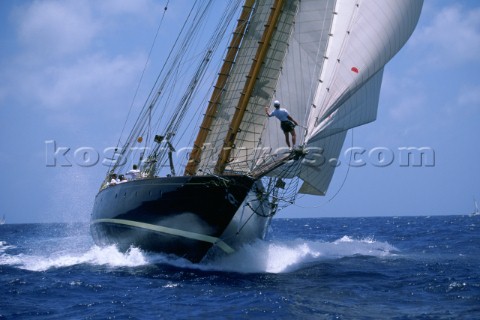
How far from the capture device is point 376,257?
22938mm

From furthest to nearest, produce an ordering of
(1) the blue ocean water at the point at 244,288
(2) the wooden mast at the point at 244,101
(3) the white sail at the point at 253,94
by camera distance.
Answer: (3) the white sail at the point at 253,94, (2) the wooden mast at the point at 244,101, (1) the blue ocean water at the point at 244,288

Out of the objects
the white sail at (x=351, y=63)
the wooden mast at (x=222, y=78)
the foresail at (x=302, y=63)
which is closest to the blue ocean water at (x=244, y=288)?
the white sail at (x=351, y=63)

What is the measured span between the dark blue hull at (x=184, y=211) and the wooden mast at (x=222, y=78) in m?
3.62

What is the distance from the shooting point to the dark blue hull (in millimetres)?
16641

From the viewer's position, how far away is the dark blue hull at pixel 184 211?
16641 mm

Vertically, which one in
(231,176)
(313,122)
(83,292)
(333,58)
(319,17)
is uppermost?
(319,17)

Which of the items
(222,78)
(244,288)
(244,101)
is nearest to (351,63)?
(244,101)

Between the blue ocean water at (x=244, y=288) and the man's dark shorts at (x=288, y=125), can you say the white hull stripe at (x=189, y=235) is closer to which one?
the blue ocean water at (x=244, y=288)

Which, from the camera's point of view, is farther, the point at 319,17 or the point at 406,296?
the point at 319,17

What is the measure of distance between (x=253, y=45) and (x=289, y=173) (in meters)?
7.22

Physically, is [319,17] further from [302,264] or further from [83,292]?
[83,292]

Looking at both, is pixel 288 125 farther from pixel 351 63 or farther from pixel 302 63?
pixel 302 63

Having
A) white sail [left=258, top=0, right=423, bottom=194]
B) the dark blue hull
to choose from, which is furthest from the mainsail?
the dark blue hull

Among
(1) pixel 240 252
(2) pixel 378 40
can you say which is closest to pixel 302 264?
(1) pixel 240 252
